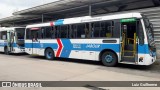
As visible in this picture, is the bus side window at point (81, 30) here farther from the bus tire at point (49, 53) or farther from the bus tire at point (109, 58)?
the bus tire at point (49, 53)

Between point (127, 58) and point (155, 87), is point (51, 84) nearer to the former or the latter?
point (155, 87)

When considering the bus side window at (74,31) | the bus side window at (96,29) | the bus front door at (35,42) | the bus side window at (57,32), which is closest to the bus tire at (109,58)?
the bus side window at (96,29)

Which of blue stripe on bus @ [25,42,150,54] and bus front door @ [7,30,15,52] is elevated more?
bus front door @ [7,30,15,52]

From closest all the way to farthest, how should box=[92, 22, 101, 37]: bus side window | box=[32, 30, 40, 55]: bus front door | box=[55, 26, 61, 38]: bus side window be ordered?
box=[92, 22, 101, 37]: bus side window, box=[55, 26, 61, 38]: bus side window, box=[32, 30, 40, 55]: bus front door

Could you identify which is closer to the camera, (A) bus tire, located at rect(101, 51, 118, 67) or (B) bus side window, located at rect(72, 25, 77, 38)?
(A) bus tire, located at rect(101, 51, 118, 67)

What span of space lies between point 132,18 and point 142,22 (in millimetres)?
559

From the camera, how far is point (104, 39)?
1223 cm

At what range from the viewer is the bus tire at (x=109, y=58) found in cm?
1192

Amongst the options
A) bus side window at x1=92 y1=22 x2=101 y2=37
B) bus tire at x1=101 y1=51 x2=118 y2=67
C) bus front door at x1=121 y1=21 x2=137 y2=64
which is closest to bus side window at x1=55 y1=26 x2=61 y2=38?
bus side window at x1=92 y1=22 x2=101 y2=37

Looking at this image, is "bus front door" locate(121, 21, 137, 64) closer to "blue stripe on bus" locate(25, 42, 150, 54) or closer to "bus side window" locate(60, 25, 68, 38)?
"blue stripe on bus" locate(25, 42, 150, 54)

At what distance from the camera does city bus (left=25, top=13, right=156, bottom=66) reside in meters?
10.9

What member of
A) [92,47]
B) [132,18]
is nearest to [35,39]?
[92,47]

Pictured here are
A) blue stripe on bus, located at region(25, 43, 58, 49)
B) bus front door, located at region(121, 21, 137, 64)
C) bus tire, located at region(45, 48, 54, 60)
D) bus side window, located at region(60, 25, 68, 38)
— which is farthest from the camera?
bus tire, located at region(45, 48, 54, 60)

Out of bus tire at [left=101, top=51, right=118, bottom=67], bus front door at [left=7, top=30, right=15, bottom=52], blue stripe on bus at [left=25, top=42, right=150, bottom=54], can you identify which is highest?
bus front door at [left=7, top=30, right=15, bottom=52]
